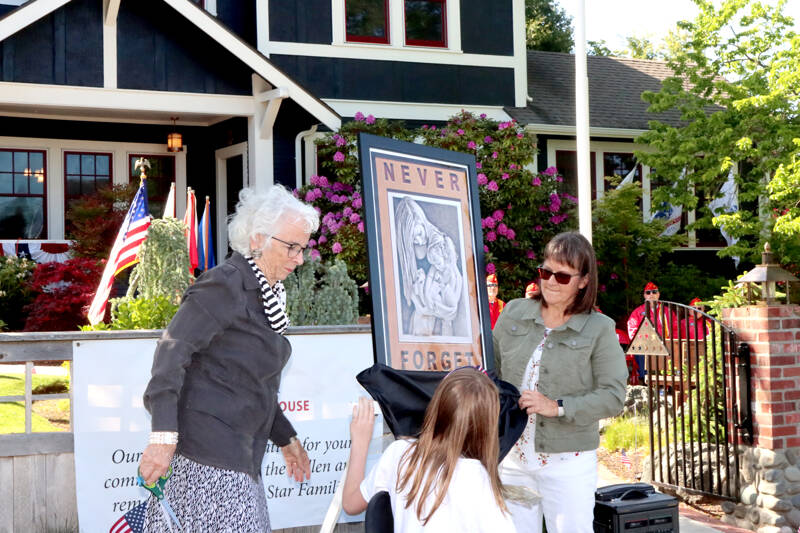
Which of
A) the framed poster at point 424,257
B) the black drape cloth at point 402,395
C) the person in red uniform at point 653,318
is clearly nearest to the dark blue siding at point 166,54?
the person in red uniform at point 653,318

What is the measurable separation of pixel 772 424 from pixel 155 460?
5.27 meters

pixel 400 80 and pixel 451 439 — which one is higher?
pixel 400 80

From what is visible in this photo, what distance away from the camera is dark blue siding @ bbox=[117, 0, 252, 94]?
11.9 meters

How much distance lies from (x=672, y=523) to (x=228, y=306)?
8.38 feet

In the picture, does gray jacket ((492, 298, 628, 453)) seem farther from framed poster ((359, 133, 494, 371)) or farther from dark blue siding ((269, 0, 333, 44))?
dark blue siding ((269, 0, 333, 44))

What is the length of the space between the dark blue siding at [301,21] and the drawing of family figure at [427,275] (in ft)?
34.5

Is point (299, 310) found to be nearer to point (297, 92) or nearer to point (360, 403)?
point (360, 403)

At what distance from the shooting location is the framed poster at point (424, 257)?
3.58 meters

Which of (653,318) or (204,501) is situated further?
(653,318)

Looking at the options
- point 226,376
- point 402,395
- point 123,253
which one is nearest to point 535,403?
point 402,395

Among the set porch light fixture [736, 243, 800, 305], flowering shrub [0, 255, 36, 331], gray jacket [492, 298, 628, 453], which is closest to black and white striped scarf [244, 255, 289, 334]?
gray jacket [492, 298, 628, 453]

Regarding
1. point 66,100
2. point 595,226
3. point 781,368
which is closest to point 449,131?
point 595,226

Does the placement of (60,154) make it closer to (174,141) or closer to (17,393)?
(174,141)

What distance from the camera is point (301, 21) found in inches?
550
